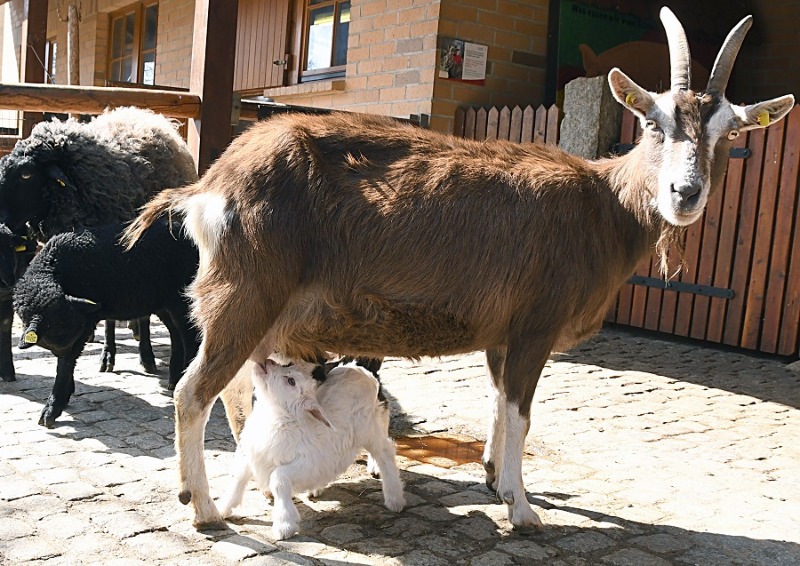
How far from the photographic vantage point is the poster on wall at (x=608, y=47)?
1012 cm

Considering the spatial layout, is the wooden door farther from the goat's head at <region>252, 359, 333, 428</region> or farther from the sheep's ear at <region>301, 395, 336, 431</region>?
the sheep's ear at <region>301, 395, 336, 431</region>

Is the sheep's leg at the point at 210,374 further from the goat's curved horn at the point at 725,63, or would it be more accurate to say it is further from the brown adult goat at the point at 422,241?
the goat's curved horn at the point at 725,63

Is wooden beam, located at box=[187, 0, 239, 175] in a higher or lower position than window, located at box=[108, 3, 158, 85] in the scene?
lower

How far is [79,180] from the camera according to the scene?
19.5ft

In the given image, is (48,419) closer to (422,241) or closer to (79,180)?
(79,180)

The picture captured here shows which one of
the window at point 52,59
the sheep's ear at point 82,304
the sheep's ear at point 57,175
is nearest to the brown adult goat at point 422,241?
the sheep's ear at point 82,304

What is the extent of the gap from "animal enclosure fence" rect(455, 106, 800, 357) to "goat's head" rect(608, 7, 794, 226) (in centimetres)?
409

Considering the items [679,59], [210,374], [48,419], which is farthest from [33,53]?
[679,59]

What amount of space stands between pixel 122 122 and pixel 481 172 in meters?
3.58

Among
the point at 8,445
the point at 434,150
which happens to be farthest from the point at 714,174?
the point at 8,445

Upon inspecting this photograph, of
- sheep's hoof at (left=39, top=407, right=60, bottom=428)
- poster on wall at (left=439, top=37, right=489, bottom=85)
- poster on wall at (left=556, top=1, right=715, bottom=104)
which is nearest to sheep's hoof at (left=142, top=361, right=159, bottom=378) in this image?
sheep's hoof at (left=39, top=407, right=60, bottom=428)

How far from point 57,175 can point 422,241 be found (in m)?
3.12

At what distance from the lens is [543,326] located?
3924 millimetres

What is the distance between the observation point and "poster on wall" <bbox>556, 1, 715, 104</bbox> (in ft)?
33.2
